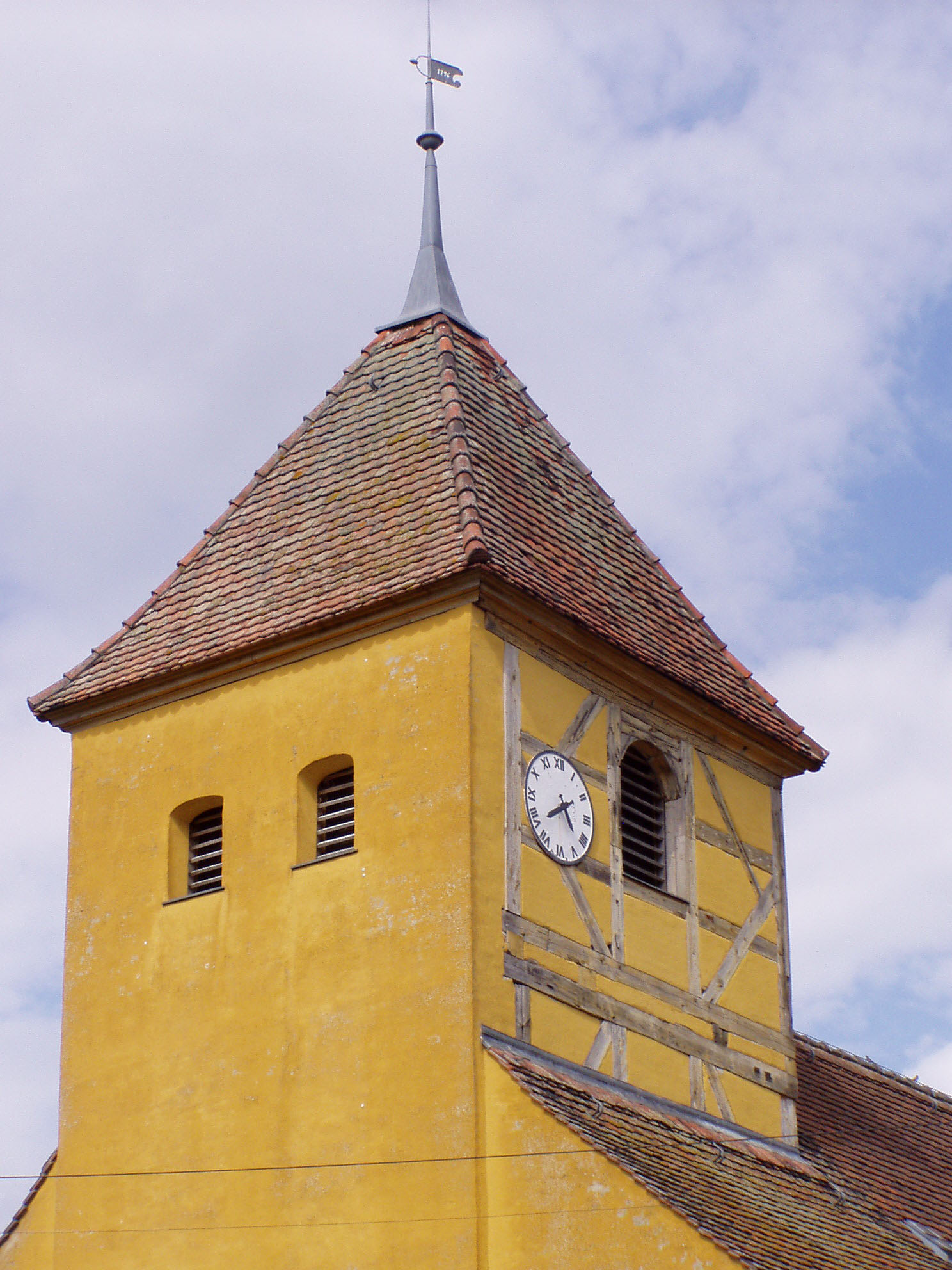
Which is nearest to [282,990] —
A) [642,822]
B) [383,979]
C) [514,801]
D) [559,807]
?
[383,979]

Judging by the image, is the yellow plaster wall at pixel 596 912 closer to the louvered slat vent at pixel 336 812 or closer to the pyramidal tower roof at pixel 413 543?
the pyramidal tower roof at pixel 413 543

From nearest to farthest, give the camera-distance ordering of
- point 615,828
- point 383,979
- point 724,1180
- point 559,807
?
1. point 724,1180
2. point 383,979
3. point 559,807
4. point 615,828

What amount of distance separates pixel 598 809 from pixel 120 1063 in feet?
13.9

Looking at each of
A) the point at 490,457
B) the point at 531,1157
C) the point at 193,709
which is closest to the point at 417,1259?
the point at 531,1157

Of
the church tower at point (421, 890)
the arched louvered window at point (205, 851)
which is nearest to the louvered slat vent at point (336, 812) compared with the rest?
the church tower at point (421, 890)

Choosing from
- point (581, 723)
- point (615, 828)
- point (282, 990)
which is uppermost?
point (581, 723)

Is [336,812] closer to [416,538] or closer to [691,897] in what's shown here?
[416,538]

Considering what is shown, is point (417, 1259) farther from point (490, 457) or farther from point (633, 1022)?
point (490, 457)

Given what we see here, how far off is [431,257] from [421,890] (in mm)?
7430

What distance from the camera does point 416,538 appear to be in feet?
61.6

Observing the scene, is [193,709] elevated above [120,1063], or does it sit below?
above

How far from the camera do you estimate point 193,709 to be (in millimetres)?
19469

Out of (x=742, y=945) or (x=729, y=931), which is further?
(x=742, y=945)

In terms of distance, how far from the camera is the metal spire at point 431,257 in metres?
21.9
